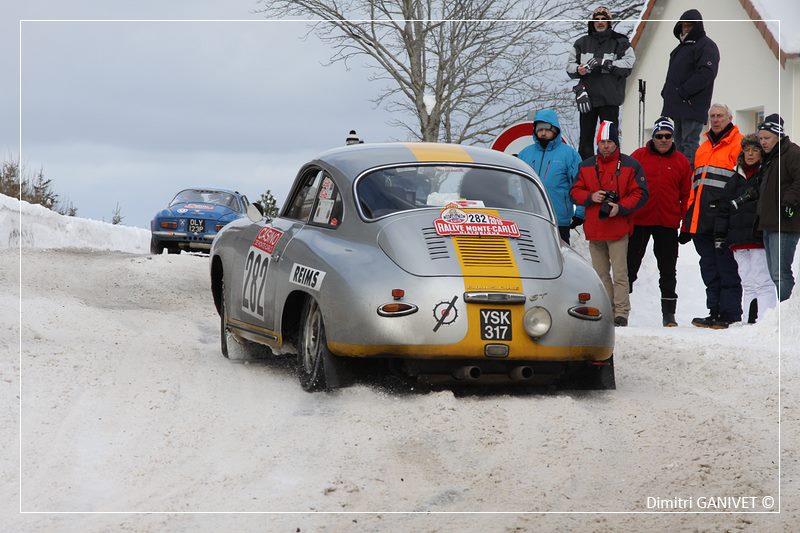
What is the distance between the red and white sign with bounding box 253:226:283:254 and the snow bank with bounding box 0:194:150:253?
1786 cm

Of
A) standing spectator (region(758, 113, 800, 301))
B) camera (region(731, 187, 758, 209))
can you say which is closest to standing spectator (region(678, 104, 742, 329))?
camera (region(731, 187, 758, 209))

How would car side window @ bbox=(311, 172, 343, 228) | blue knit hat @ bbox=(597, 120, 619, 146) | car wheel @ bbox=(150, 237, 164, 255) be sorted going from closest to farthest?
car side window @ bbox=(311, 172, 343, 228)
blue knit hat @ bbox=(597, 120, 619, 146)
car wheel @ bbox=(150, 237, 164, 255)

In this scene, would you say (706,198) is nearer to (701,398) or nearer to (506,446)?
(701,398)

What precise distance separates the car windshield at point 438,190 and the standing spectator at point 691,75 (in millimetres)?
6749

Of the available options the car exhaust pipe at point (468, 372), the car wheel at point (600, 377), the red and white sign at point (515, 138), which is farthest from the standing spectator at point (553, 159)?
the car exhaust pipe at point (468, 372)

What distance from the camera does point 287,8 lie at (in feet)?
69.0

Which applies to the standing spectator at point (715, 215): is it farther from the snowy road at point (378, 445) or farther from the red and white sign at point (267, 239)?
the red and white sign at point (267, 239)

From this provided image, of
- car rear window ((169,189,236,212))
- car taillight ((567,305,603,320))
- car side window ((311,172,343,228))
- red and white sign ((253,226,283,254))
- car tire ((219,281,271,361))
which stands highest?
car rear window ((169,189,236,212))

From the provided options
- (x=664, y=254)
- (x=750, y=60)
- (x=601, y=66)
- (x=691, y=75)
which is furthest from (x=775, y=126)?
(x=750, y=60)

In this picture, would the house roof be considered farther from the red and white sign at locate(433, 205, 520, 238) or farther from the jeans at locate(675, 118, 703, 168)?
the red and white sign at locate(433, 205, 520, 238)

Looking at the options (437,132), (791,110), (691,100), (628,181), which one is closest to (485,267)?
(628,181)

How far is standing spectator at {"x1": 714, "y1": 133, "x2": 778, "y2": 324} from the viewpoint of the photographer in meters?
12.3

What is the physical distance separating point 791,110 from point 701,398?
15.3m

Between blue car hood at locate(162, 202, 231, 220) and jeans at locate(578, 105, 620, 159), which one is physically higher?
jeans at locate(578, 105, 620, 159)
